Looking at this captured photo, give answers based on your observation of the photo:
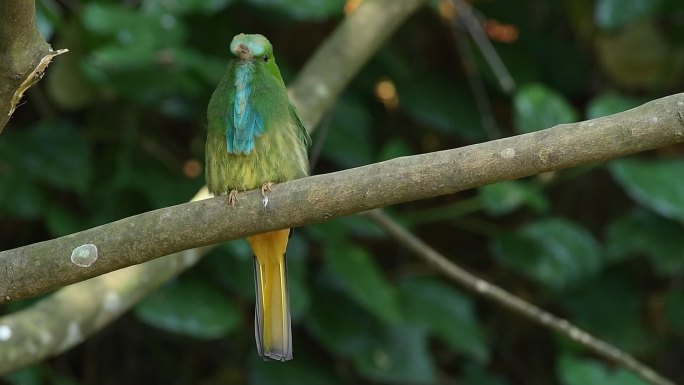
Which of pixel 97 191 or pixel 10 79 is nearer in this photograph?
pixel 10 79

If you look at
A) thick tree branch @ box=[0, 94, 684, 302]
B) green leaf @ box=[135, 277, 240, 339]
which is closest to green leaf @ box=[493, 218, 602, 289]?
green leaf @ box=[135, 277, 240, 339]

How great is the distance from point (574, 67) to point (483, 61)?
0.50 meters

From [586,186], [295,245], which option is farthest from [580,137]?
[586,186]

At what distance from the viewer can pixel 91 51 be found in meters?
3.78

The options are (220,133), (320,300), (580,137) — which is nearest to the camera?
(580,137)

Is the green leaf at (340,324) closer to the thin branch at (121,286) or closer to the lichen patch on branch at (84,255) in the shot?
the thin branch at (121,286)

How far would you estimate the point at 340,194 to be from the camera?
6.98 ft

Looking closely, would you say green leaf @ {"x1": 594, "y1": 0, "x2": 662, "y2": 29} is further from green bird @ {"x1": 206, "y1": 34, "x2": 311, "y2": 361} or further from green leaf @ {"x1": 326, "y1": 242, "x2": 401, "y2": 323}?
green bird @ {"x1": 206, "y1": 34, "x2": 311, "y2": 361}

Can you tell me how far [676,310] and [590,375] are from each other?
65 centimetres

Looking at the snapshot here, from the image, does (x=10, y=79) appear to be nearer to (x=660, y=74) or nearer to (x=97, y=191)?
(x=97, y=191)

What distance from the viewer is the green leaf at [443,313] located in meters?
4.01

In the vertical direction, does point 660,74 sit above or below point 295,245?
above

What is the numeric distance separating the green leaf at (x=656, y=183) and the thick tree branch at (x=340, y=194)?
67.5 inches

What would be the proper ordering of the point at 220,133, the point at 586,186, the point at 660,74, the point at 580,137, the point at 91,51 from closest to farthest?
the point at 580,137 < the point at 220,133 < the point at 91,51 < the point at 660,74 < the point at 586,186
